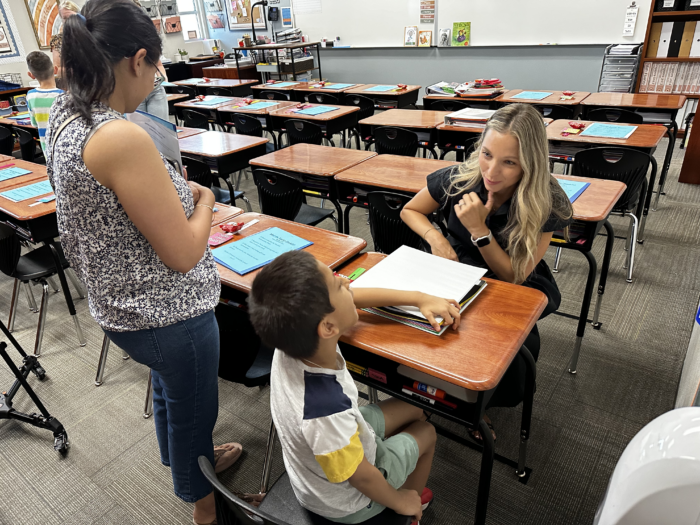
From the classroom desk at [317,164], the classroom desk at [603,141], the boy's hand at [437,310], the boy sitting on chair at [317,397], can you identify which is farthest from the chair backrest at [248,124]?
the boy sitting on chair at [317,397]

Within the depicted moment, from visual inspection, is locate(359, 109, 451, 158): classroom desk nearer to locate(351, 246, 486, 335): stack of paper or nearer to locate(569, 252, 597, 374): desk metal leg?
locate(569, 252, 597, 374): desk metal leg

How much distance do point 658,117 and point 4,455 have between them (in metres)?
4.48

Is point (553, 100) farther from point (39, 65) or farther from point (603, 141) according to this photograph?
point (39, 65)

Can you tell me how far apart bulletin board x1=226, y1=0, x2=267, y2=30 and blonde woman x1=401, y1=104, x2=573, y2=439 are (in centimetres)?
798

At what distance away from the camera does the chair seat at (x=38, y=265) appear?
2299mm

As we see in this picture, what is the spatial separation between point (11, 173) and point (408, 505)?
3.15 meters

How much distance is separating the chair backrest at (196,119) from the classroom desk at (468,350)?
409cm

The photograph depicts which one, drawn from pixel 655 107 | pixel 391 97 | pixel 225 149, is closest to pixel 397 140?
pixel 225 149

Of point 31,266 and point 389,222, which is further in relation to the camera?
point 31,266

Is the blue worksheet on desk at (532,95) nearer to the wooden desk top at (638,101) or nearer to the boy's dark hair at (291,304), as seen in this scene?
the wooden desk top at (638,101)

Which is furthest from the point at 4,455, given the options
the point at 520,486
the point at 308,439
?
the point at 520,486

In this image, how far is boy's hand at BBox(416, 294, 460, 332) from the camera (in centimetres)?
110

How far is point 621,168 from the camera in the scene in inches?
96.7

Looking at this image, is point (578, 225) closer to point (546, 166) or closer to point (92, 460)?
point (546, 166)
